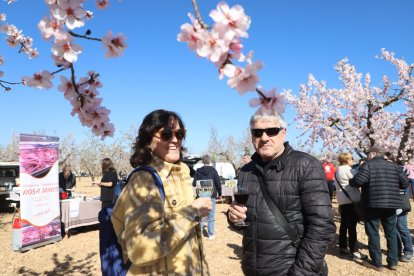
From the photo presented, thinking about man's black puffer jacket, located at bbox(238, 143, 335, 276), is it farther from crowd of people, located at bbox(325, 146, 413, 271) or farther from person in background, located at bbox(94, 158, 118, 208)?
person in background, located at bbox(94, 158, 118, 208)

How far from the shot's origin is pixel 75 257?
670 centimetres

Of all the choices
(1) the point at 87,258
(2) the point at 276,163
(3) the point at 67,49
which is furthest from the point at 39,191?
(3) the point at 67,49

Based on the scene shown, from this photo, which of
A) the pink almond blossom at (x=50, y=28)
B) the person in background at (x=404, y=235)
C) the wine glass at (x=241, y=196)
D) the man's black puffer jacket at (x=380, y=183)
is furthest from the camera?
the person in background at (x=404, y=235)

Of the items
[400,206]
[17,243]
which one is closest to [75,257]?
[17,243]

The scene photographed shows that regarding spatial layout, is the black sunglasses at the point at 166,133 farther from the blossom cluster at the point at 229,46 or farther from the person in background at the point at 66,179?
the person in background at the point at 66,179

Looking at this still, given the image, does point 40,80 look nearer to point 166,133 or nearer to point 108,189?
point 166,133

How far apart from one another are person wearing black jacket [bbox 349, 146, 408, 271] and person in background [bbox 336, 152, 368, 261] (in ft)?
1.87

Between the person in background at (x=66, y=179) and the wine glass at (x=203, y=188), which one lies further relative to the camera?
the person in background at (x=66, y=179)

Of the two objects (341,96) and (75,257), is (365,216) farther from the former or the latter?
(341,96)

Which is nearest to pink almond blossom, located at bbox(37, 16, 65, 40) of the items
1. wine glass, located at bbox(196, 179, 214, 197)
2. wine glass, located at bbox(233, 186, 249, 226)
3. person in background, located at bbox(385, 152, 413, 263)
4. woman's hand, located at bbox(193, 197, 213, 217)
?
woman's hand, located at bbox(193, 197, 213, 217)

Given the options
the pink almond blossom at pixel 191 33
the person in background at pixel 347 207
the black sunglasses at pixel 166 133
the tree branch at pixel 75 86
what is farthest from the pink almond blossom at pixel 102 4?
the person in background at pixel 347 207

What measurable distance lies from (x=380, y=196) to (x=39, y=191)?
7029 millimetres

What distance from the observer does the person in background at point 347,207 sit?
6062 millimetres

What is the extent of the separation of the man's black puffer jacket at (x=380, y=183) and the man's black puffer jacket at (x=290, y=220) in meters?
3.41
